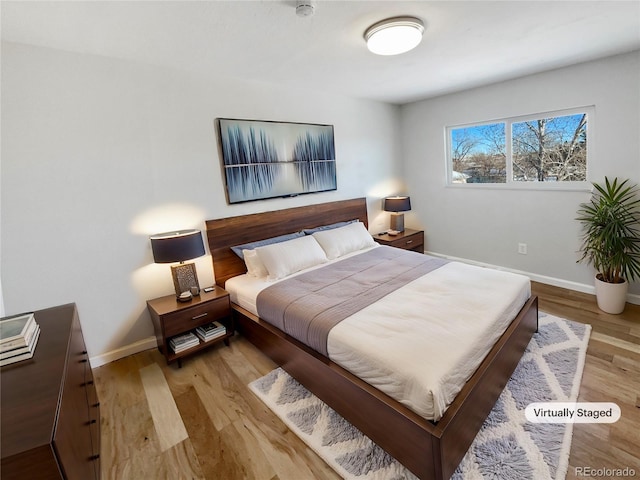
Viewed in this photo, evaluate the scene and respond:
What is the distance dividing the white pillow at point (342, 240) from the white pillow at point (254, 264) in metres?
0.71

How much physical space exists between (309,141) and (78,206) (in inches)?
90.2

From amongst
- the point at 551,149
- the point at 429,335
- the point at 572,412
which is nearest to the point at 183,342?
the point at 429,335

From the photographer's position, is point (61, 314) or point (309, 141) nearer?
point (61, 314)

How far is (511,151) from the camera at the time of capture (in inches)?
150

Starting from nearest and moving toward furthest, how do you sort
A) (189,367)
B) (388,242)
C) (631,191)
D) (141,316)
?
(189,367) < (141,316) < (631,191) < (388,242)

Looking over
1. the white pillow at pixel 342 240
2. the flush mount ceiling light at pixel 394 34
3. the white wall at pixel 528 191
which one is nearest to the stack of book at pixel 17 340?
the white pillow at pixel 342 240

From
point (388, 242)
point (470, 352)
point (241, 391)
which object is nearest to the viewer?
point (470, 352)

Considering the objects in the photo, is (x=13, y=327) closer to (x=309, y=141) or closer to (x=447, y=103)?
(x=309, y=141)

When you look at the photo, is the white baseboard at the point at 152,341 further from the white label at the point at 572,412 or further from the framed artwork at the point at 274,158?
the white label at the point at 572,412

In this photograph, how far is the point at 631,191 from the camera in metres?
2.95

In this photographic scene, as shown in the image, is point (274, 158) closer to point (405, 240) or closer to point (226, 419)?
point (405, 240)

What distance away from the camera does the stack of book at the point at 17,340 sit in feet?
4.20

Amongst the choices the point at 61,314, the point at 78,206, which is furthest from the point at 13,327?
the point at 78,206

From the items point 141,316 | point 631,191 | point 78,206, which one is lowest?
point 141,316
